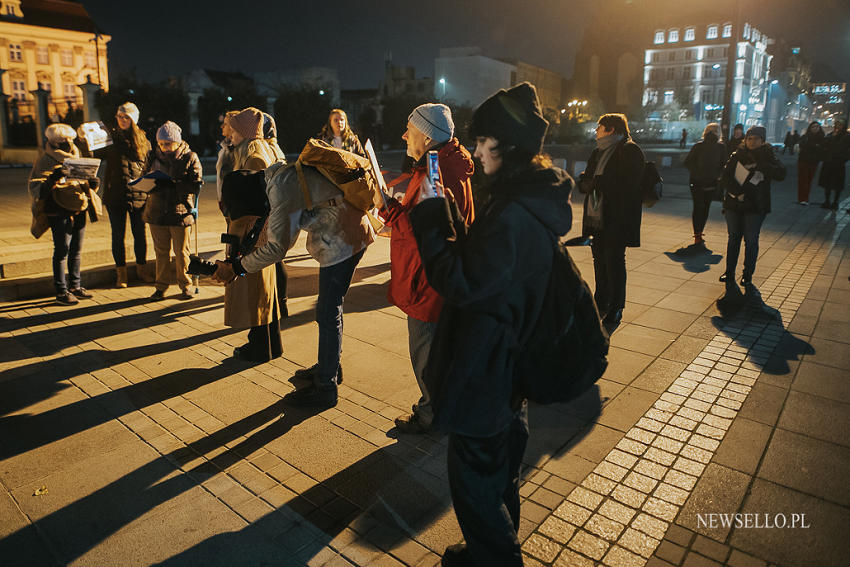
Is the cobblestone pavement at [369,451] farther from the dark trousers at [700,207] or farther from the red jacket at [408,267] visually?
the dark trousers at [700,207]

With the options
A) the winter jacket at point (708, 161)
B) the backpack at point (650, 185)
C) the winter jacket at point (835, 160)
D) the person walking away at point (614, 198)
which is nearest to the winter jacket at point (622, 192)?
the person walking away at point (614, 198)

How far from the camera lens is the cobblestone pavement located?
2.68 meters

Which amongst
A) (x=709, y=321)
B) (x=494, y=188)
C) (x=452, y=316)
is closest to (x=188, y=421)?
(x=452, y=316)

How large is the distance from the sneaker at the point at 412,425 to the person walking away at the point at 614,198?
8.29 ft

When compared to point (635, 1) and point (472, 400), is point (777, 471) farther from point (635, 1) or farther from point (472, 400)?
point (635, 1)

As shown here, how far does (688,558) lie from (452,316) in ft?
5.12

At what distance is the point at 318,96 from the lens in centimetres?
4266

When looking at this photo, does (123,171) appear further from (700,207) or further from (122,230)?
(700,207)

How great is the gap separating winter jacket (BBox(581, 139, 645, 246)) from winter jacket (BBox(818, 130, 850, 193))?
38.0ft

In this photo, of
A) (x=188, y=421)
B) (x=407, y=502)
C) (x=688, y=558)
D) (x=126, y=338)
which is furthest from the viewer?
(x=126, y=338)

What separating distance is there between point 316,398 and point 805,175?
15277mm

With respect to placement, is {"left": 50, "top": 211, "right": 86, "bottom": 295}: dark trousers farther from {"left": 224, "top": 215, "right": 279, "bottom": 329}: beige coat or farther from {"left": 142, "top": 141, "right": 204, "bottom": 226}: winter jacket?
{"left": 224, "top": 215, "right": 279, "bottom": 329}: beige coat

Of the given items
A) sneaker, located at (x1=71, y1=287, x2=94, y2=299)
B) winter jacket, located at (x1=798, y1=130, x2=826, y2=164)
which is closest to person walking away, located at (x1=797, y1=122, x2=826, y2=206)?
winter jacket, located at (x1=798, y1=130, x2=826, y2=164)

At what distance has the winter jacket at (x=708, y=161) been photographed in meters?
9.35
